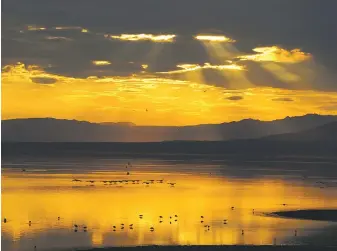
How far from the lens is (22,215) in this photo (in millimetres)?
48906

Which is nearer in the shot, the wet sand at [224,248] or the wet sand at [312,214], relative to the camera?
the wet sand at [224,248]

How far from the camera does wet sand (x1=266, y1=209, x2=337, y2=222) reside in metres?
49.0

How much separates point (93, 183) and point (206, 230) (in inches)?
1586

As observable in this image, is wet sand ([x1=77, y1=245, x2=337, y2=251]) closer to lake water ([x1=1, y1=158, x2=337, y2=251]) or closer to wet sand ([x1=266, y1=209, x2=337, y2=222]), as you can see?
lake water ([x1=1, y1=158, x2=337, y2=251])

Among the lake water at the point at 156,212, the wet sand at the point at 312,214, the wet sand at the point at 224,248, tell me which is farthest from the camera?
the wet sand at the point at 312,214

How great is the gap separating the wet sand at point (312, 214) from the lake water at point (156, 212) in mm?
1837

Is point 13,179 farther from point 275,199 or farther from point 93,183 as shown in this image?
point 275,199

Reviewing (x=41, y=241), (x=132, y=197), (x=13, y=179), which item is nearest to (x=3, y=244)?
(x=41, y=241)

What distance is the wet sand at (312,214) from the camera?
161ft

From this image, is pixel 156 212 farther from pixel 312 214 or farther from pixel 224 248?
pixel 224 248

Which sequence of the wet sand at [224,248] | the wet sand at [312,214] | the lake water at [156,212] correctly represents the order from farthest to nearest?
1. the wet sand at [312,214]
2. the lake water at [156,212]
3. the wet sand at [224,248]

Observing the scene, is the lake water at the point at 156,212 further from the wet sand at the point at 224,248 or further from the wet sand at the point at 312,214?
the wet sand at the point at 224,248

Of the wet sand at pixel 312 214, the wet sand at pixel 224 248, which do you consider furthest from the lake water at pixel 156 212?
the wet sand at pixel 224 248

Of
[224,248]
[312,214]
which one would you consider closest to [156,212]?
[312,214]
